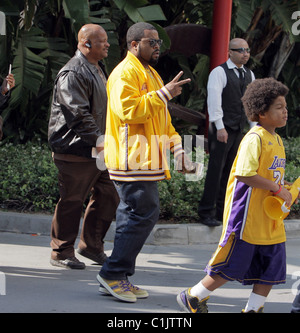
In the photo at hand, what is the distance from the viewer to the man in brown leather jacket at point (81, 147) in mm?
5652

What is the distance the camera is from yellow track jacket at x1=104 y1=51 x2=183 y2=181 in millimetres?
4668

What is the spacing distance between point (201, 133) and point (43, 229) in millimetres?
3313

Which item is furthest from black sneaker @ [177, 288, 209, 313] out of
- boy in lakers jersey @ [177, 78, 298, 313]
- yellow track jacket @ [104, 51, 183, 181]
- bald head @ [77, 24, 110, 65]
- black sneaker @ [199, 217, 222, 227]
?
black sneaker @ [199, 217, 222, 227]

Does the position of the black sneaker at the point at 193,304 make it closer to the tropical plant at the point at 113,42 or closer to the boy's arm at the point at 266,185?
the boy's arm at the point at 266,185

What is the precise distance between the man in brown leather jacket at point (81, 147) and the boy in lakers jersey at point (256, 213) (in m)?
1.52

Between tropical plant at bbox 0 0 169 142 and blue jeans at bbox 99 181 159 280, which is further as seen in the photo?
tropical plant at bbox 0 0 169 142

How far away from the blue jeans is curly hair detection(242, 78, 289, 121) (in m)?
0.85

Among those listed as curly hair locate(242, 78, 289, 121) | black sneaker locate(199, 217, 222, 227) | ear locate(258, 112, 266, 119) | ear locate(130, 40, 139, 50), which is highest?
ear locate(130, 40, 139, 50)

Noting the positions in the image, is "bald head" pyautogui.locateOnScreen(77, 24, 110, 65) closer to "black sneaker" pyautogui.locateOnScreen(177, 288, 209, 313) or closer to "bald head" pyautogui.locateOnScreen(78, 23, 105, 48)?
"bald head" pyautogui.locateOnScreen(78, 23, 105, 48)

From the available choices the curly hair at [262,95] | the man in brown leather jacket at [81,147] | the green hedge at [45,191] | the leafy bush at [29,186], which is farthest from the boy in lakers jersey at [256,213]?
the leafy bush at [29,186]
